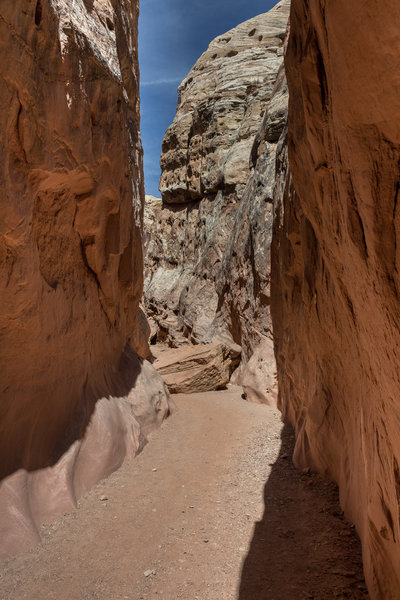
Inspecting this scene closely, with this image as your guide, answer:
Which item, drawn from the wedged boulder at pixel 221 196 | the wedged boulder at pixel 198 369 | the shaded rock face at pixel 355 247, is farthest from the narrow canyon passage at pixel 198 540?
the wedged boulder at pixel 221 196

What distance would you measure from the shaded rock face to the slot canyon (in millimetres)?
16

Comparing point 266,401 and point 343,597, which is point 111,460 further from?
point 266,401

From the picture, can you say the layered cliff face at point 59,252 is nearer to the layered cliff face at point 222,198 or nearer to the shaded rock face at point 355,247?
the shaded rock face at point 355,247

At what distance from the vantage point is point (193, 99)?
23.2 m

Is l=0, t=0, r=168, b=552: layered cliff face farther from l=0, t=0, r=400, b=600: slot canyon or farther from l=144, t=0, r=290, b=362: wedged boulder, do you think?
l=144, t=0, r=290, b=362: wedged boulder

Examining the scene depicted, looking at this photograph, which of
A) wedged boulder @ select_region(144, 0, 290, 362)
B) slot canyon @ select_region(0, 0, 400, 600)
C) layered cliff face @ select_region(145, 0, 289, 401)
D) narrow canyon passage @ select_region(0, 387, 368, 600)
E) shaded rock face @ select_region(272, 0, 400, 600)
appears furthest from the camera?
wedged boulder @ select_region(144, 0, 290, 362)

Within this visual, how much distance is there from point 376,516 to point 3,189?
370cm

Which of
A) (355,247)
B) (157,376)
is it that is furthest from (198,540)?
(157,376)

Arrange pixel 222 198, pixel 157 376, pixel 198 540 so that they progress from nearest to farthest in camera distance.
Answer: pixel 198 540, pixel 157 376, pixel 222 198

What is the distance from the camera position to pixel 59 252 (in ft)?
17.0

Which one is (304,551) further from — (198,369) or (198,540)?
(198,369)

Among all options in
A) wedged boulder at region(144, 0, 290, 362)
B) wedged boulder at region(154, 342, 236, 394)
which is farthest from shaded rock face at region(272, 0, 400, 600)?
wedged boulder at region(144, 0, 290, 362)

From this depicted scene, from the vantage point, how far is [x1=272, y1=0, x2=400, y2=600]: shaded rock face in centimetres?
166

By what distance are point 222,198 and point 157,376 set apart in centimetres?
1164
